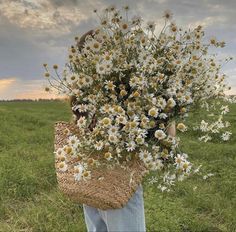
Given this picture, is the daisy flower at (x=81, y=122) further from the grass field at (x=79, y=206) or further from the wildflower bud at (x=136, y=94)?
the grass field at (x=79, y=206)

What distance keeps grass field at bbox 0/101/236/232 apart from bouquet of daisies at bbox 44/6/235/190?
0.37m

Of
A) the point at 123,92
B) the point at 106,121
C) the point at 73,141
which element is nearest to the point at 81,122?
the point at 73,141

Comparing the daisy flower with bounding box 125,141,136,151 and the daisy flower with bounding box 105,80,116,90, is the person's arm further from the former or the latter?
the daisy flower with bounding box 105,80,116,90

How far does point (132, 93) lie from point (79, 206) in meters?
4.19

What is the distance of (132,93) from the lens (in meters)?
3.55

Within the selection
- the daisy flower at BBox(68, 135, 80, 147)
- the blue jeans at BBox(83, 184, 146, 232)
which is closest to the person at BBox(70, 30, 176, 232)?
the blue jeans at BBox(83, 184, 146, 232)

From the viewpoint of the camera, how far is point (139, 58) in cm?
365

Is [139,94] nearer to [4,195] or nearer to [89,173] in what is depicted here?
[89,173]

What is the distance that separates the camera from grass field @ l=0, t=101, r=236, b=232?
277 inches

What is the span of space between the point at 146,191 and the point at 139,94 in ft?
15.7

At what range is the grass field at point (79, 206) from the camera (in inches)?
277

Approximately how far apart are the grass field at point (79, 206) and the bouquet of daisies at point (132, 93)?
374mm

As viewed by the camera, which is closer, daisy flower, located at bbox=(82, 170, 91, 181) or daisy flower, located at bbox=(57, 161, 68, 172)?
daisy flower, located at bbox=(82, 170, 91, 181)

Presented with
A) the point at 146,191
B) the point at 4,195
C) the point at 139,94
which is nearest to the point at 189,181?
the point at 146,191
